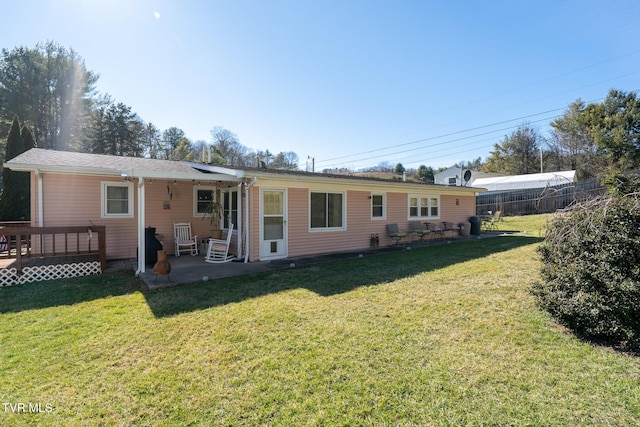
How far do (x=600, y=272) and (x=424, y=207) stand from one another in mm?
9369

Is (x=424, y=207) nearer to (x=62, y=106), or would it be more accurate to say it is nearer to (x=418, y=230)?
(x=418, y=230)

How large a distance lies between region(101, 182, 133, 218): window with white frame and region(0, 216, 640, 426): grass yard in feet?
10.8

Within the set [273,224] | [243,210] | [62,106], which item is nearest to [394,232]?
[273,224]

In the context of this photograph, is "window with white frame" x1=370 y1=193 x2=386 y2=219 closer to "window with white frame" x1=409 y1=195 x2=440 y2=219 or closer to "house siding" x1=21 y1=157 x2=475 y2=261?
"house siding" x1=21 y1=157 x2=475 y2=261

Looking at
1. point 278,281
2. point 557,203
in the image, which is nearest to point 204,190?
point 278,281

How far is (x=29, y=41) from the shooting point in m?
22.7

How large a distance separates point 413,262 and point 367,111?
17.8 m

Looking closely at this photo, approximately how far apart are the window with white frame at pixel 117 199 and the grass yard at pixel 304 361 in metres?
3.30

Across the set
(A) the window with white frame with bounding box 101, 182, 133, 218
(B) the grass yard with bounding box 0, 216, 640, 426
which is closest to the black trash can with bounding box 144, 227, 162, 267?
(A) the window with white frame with bounding box 101, 182, 133, 218

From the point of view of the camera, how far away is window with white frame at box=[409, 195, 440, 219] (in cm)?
1202

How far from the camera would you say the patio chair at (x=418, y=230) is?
11.6 metres

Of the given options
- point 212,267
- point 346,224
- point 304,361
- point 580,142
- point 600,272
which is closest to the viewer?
point 304,361

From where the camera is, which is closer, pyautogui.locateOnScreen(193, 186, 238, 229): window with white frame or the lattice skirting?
the lattice skirting

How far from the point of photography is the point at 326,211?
9398 mm
